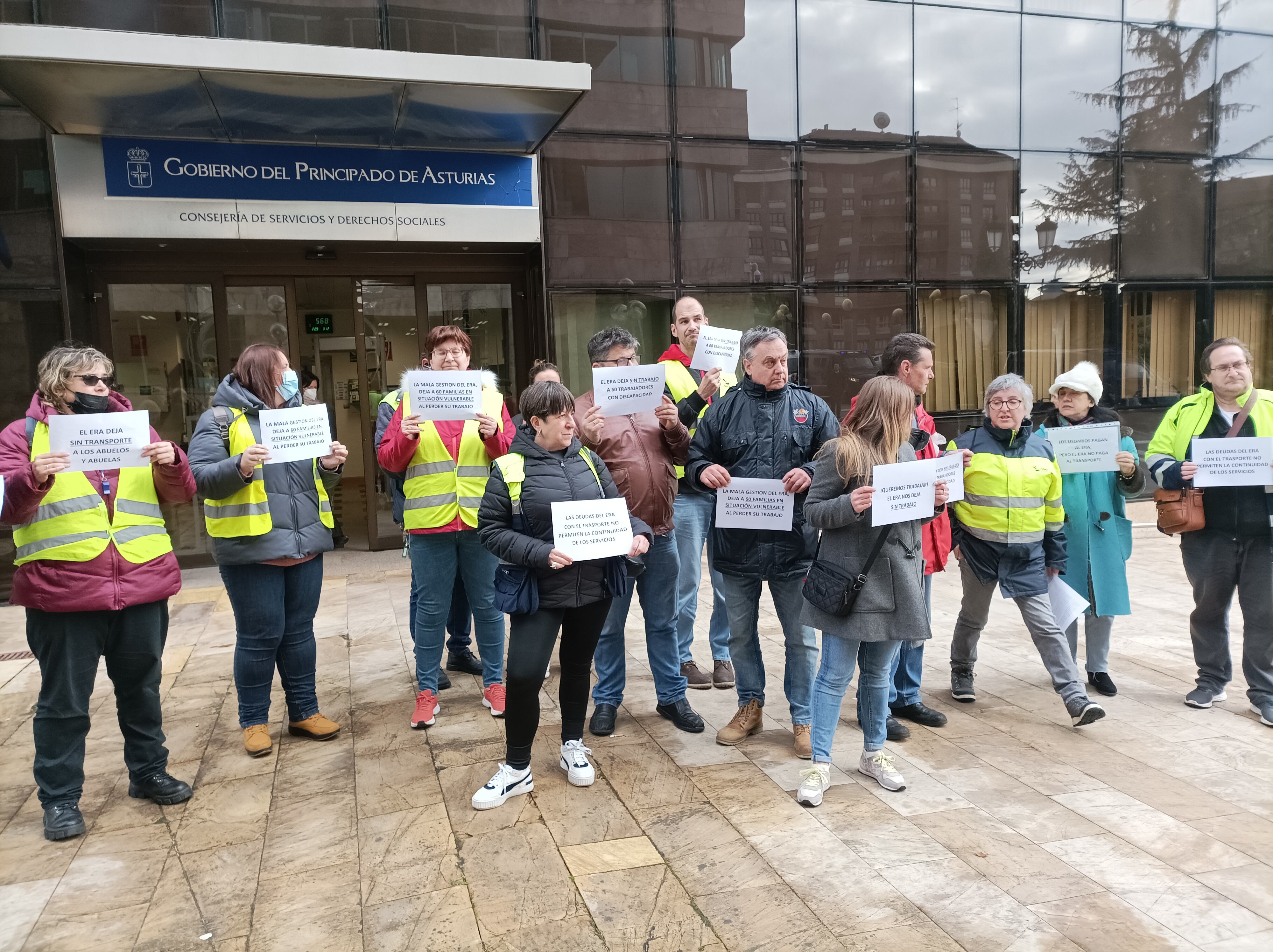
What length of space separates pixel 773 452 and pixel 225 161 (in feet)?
21.1

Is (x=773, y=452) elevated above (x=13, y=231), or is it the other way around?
(x=13, y=231)

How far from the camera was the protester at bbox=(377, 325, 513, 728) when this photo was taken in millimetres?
4496

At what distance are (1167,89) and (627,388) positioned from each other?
10.2m

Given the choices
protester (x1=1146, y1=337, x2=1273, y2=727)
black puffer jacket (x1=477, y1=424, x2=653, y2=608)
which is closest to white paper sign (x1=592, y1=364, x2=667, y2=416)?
black puffer jacket (x1=477, y1=424, x2=653, y2=608)

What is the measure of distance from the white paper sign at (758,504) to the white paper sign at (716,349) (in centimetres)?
67

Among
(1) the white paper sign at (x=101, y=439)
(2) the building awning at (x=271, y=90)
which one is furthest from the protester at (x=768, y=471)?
(2) the building awning at (x=271, y=90)

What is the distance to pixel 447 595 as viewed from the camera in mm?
4582

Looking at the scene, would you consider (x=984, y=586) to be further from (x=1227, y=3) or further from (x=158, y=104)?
(x=1227, y=3)

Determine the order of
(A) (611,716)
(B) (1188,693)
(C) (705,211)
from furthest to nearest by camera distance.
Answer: (C) (705,211) → (B) (1188,693) → (A) (611,716)

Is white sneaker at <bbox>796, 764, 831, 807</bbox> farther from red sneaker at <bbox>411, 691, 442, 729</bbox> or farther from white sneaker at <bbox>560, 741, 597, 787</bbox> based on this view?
red sneaker at <bbox>411, 691, 442, 729</bbox>

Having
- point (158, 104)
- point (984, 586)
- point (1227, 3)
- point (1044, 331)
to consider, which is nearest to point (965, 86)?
point (1044, 331)

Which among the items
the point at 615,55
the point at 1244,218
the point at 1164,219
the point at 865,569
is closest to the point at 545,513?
the point at 865,569

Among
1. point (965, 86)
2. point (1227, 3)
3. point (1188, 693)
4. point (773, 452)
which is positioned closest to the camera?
point (773, 452)

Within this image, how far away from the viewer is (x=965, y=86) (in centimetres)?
1006
